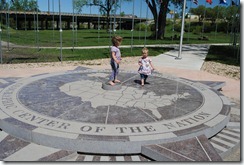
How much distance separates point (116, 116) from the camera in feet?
15.5

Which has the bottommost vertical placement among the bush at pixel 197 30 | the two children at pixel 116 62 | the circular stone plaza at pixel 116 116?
the circular stone plaza at pixel 116 116

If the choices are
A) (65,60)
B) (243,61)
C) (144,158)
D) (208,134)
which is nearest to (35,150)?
(144,158)

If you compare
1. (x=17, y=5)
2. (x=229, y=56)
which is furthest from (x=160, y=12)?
(x=229, y=56)

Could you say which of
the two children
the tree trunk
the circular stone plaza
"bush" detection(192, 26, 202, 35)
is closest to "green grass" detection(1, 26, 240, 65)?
the circular stone plaza

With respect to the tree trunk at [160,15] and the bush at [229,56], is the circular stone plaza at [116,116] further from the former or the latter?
the tree trunk at [160,15]

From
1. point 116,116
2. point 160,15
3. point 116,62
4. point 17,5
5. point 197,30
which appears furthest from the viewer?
point 197,30

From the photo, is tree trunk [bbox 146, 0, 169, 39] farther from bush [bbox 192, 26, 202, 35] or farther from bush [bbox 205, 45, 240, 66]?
bush [bbox 205, 45, 240, 66]

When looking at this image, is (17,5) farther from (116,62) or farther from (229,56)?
(229,56)

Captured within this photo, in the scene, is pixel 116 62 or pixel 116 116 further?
pixel 116 62

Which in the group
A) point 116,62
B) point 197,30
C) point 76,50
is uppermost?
point 197,30

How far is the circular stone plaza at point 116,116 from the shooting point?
3.71 meters

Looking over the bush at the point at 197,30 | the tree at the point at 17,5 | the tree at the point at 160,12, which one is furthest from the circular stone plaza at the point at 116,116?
the bush at the point at 197,30

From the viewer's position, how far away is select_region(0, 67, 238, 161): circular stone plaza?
3711 millimetres

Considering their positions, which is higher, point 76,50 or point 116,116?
point 76,50
